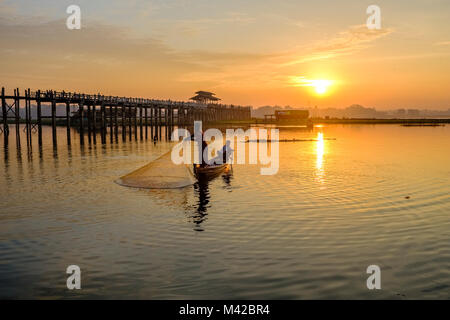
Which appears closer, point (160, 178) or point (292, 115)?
point (160, 178)

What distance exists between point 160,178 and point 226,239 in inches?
534

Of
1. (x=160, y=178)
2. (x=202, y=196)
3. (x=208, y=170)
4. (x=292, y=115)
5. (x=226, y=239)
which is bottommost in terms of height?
(x=226, y=239)

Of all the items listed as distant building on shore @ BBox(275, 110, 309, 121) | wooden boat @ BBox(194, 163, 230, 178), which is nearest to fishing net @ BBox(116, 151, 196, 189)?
wooden boat @ BBox(194, 163, 230, 178)

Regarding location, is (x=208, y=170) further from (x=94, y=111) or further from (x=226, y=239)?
(x=94, y=111)

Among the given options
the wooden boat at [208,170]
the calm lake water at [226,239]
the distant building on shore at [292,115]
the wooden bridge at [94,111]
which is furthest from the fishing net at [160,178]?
the distant building on shore at [292,115]

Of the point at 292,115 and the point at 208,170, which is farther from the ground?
the point at 292,115

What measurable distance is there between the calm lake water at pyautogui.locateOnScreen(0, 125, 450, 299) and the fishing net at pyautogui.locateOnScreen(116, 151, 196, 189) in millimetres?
1285

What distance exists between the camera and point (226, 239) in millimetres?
14078

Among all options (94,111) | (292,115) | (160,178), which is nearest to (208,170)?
(160,178)

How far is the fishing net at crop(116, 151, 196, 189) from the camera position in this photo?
81.5ft

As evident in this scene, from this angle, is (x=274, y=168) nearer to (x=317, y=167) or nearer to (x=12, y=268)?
(x=317, y=167)

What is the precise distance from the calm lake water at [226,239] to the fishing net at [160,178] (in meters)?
1.28

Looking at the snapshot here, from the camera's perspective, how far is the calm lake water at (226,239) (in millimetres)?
10141

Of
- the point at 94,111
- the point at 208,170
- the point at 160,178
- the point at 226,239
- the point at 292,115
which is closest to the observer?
the point at 226,239
